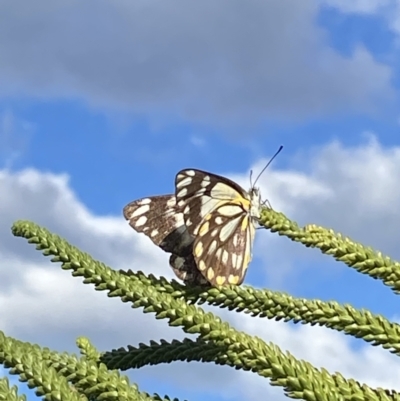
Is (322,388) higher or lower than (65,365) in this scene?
higher

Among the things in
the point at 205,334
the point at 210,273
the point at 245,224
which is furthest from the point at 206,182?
the point at 205,334

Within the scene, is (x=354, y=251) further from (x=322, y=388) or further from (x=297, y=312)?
(x=322, y=388)

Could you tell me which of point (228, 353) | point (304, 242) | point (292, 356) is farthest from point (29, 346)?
point (304, 242)

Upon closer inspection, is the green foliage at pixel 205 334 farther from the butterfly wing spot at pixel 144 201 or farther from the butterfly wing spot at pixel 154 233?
the butterfly wing spot at pixel 144 201

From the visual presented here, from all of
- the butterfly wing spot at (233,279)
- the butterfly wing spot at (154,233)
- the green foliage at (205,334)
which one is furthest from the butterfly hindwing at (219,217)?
the green foliage at (205,334)

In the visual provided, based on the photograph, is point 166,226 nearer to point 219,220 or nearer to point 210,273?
point 219,220

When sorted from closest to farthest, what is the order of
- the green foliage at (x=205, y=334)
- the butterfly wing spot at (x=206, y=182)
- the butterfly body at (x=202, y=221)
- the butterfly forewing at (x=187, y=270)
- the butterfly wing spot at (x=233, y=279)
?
1. the green foliage at (x=205, y=334)
2. the butterfly forewing at (x=187, y=270)
3. the butterfly wing spot at (x=233, y=279)
4. the butterfly body at (x=202, y=221)
5. the butterfly wing spot at (x=206, y=182)

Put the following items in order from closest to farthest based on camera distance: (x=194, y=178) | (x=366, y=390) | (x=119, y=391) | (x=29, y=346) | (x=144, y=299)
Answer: (x=119, y=391) → (x=366, y=390) → (x=29, y=346) → (x=144, y=299) → (x=194, y=178)
